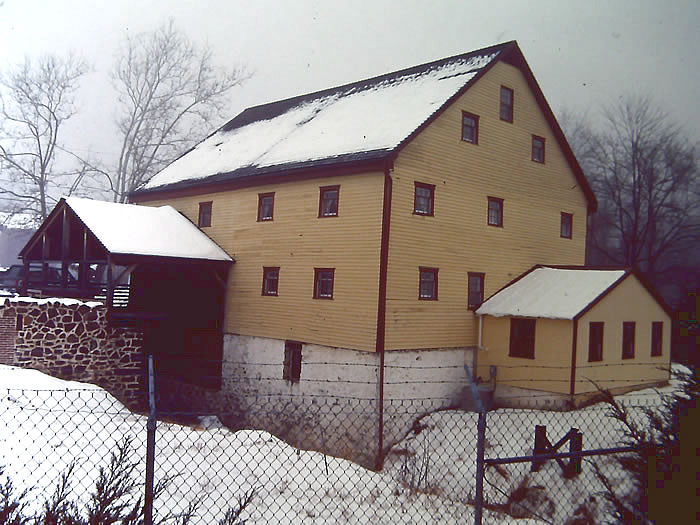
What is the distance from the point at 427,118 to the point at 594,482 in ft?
33.8

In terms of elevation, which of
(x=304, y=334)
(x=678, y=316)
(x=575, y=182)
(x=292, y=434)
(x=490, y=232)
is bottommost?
(x=292, y=434)

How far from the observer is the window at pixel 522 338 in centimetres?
1789

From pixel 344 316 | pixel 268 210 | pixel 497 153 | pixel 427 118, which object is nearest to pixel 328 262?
pixel 344 316

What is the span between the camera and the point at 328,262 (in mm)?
17703

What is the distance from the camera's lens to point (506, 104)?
20141 mm

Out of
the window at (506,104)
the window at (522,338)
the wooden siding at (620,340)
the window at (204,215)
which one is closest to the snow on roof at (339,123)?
the window at (204,215)

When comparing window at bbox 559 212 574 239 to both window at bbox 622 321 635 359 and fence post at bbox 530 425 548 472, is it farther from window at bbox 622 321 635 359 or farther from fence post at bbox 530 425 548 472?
fence post at bbox 530 425 548 472

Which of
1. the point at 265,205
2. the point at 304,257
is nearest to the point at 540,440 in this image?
the point at 304,257

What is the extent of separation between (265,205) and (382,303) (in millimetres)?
6116

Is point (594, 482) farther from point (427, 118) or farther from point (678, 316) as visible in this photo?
point (427, 118)

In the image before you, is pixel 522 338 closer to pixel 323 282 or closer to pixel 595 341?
pixel 595 341

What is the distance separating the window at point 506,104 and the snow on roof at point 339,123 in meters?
1.29

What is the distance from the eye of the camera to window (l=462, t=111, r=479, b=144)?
18.8 metres

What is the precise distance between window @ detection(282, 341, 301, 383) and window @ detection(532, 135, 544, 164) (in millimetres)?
10472
